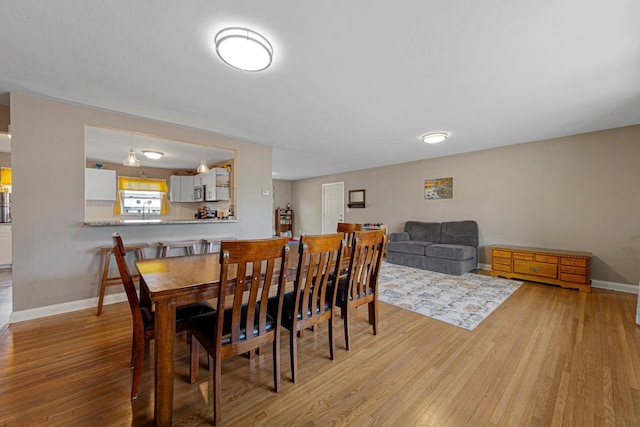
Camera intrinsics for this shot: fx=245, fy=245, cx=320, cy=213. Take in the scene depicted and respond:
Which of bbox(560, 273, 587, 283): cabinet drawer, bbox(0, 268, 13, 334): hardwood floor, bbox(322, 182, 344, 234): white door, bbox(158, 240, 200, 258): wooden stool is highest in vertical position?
bbox(322, 182, 344, 234): white door

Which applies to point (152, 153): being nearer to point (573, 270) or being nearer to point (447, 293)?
point (447, 293)

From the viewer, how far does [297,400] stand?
1509 millimetres

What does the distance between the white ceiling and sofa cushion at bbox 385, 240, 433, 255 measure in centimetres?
234

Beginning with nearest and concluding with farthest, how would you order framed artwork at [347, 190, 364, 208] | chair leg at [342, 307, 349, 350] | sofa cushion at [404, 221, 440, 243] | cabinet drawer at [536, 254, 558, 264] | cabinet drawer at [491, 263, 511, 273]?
1. chair leg at [342, 307, 349, 350]
2. cabinet drawer at [536, 254, 558, 264]
3. cabinet drawer at [491, 263, 511, 273]
4. sofa cushion at [404, 221, 440, 243]
5. framed artwork at [347, 190, 364, 208]

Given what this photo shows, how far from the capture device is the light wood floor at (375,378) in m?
1.40

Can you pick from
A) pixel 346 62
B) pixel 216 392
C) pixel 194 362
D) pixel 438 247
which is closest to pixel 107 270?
pixel 194 362

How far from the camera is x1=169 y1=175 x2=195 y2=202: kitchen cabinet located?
21.6ft

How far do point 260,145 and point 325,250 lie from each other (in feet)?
10.6

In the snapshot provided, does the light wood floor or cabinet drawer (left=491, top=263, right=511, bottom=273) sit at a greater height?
cabinet drawer (left=491, top=263, right=511, bottom=273)

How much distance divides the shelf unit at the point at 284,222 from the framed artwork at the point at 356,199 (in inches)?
115

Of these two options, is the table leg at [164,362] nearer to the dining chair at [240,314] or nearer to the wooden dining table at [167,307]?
the wooden dining table at [167,307]

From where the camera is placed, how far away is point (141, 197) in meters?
6.39

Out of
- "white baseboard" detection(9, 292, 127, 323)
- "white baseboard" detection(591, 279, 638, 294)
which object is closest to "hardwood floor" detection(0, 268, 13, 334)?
"white baseboard" detection(9, 292, 127, 323)

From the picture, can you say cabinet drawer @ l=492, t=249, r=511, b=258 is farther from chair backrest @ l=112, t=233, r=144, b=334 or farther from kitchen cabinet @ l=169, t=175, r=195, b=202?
kitchen cabinet @ l=169, t=175, r=195, b=202
